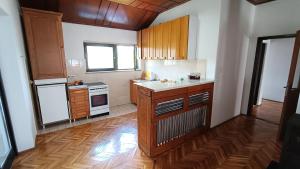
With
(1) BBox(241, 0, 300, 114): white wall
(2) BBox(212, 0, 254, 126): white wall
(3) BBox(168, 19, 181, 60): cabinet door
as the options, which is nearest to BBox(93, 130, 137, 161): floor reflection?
(2) BBox(212, 0, 254, 126): white wall

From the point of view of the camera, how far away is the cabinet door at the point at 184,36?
282 centimetres

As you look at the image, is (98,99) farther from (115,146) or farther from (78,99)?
(115,146)

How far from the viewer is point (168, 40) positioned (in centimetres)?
328

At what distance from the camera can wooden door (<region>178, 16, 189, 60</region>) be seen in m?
2.82

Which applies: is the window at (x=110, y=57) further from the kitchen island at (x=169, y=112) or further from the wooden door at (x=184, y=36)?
the kitchen island at (x=169, y=112)

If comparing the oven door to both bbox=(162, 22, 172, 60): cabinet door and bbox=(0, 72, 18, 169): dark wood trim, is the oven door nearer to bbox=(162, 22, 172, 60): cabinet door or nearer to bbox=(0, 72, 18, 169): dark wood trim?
bbox=(0, 72, 18, 169): dark wood trim

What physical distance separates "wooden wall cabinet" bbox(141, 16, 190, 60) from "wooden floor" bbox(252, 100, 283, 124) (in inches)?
108

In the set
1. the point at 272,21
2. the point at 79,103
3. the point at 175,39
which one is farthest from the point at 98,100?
the point at 272,21

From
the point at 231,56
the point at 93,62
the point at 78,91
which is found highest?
the point at 231,56

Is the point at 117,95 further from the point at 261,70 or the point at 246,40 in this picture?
the point at 261,70

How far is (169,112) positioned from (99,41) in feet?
9.91

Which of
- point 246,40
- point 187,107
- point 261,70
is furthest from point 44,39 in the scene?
point 261,70

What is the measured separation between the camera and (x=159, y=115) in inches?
86.8

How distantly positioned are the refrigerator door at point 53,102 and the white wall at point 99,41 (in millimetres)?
817
